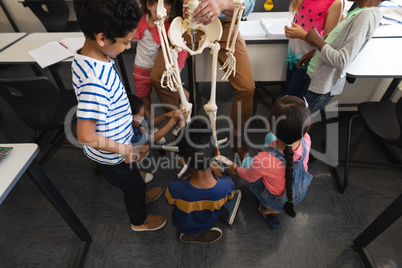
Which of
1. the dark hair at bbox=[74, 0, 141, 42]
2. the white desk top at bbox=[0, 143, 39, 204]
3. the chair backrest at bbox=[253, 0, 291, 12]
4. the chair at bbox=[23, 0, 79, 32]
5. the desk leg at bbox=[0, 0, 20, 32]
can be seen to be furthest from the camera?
the desk leg at bbox=[0, 0, 20, 32]

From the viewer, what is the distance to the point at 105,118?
875 millimetres

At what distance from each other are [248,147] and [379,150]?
1121 millimetres

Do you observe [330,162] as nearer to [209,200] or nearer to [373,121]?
[373,121]

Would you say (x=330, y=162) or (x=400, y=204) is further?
(x=330, y=162)

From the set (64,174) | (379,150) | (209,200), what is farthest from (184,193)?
(379,150)

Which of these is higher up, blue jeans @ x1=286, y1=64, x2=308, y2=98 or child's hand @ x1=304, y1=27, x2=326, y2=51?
child's hand @ x1=304, y1=27, x2=326, y2=51

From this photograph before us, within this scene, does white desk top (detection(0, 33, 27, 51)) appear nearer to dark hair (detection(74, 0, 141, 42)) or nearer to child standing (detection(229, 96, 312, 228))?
dark hair (detection(74, 0, 141, 42))

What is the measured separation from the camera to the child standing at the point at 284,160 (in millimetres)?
1017

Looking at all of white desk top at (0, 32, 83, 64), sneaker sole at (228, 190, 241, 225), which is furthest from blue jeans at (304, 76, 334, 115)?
white desk top at (0, 32, 83, 64)

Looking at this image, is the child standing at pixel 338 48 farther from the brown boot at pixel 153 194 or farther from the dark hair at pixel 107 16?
the brown boot at pixel 153 194

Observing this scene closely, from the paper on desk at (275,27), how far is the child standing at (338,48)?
17.8 inches

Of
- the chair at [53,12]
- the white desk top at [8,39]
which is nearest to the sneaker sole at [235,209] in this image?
the white desk top at [8,39]

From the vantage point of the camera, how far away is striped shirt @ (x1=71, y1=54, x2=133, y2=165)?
2.65 feet

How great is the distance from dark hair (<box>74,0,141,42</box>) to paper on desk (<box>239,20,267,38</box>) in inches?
51.9
